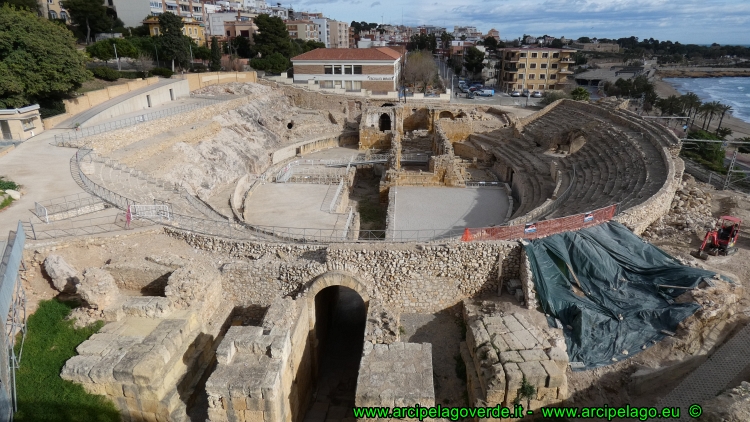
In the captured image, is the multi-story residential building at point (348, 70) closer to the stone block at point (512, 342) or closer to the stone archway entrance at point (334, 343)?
the stone archway entrance at point (334, 343)

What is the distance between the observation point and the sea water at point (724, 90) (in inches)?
2756

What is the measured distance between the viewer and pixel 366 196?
24.8 metres

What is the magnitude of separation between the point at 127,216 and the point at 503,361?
1119 cm

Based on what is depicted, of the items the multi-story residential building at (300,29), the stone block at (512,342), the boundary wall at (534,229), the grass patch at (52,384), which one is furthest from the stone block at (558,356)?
the multi-story residential building at (300,29)

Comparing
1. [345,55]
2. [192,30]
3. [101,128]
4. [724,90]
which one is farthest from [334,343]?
[724,90]

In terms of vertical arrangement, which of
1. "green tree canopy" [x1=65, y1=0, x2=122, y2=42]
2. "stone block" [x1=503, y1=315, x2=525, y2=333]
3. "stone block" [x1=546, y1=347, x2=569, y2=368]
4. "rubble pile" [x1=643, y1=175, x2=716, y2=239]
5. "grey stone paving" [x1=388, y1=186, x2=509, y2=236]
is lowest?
"grey stone paving" [x1=388, y1=186, x2=509, y2=236]

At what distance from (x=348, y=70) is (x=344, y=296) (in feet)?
107

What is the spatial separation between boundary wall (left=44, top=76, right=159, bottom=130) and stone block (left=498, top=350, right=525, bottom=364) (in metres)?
24.2

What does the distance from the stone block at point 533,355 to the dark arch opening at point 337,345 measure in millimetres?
4664

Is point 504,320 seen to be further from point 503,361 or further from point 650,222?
point 650,222

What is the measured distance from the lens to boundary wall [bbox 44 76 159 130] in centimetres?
2286

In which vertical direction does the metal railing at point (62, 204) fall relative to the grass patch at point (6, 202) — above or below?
below

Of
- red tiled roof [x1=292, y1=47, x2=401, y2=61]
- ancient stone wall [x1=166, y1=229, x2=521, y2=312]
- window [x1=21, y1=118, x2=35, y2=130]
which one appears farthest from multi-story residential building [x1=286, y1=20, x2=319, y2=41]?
ancient stone wall [x1=166, y1=229, x2=521, y2=312]

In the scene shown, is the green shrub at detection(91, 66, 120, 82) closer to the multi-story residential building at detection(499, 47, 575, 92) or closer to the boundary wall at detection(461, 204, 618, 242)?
the boundary wall at detection(461, 204, 618, 242)
